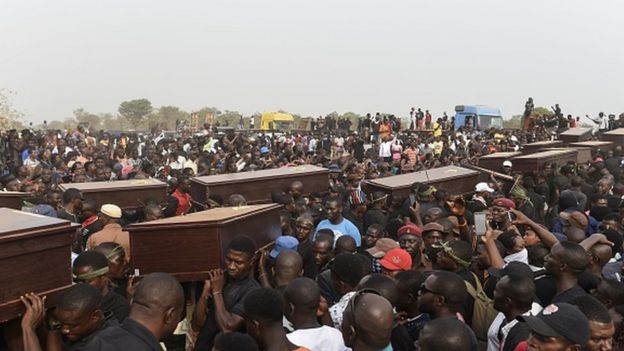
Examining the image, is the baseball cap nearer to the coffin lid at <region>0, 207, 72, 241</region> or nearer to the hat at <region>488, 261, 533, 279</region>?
the hat at <region>488, 261, 533, 279</region>

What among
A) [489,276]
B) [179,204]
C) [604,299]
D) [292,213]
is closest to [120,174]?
[179,204]

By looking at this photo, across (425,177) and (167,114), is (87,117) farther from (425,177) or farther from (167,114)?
(425,177)

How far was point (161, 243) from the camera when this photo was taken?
4520mm

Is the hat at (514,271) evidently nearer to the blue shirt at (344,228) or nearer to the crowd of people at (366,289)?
the crowd of people at (366,289)

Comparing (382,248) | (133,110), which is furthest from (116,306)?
(133,110)

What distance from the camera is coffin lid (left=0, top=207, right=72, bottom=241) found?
3.54 m

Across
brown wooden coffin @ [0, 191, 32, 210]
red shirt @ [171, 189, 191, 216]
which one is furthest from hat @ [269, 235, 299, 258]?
brown wooden coffin @ [0, 191, 32, 210]

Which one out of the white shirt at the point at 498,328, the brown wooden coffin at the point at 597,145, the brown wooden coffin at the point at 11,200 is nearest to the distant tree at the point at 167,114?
the brown wooden coffin at the point at 597,145

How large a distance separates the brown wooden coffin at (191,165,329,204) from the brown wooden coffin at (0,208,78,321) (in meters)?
3.97

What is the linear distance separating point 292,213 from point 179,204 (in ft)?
5.70

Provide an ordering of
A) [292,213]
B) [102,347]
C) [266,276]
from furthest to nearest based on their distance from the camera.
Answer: [292,213], [266,276], [102,347]

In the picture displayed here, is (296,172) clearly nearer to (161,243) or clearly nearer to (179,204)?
(179,204)

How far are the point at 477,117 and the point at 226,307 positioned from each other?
22877 millimetres

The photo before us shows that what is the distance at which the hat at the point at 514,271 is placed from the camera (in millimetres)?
3654
